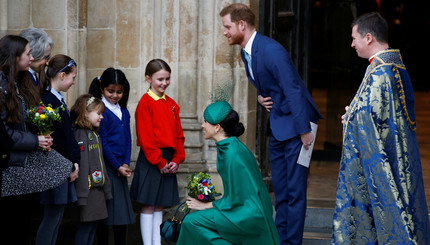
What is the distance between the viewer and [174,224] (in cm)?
542

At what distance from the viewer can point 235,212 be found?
16.7ft

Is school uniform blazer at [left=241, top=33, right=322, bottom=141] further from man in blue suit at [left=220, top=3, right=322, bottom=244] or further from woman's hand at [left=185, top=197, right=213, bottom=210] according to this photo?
woman's hand at [left=185, top=197, right=213, bottom=210]

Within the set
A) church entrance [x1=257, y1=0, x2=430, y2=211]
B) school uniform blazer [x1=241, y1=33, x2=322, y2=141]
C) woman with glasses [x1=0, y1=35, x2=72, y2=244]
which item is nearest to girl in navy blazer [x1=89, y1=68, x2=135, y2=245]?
woman with glasses [x1=0, y1=35, x2=72, y2=244]

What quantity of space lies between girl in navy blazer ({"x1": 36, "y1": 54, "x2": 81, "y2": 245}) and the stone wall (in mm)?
1571

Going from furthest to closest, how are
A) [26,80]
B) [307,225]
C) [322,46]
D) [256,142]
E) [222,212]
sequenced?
[322,46], [256,142], [307,225], [26,80], [222,212]

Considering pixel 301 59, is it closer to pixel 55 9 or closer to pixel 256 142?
pixel 256 142

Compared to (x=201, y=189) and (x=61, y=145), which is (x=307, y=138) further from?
(x=61, y=145)

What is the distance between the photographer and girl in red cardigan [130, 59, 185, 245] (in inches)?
264

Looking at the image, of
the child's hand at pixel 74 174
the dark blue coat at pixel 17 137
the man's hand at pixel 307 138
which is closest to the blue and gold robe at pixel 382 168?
the man's hand at pixel 307 138

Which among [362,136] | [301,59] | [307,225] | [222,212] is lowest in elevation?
[307,225]

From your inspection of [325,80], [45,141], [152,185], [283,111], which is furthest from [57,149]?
[325,80]

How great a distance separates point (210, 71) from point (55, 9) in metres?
1.53

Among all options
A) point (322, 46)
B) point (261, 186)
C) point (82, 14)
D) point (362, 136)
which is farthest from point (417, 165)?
point (322, 46)

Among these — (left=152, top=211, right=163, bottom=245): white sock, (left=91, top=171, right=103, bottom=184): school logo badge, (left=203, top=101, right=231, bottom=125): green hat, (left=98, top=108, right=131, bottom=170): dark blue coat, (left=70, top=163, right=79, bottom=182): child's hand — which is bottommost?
(left=152, top=211, right=163, bottom=245): white sock
